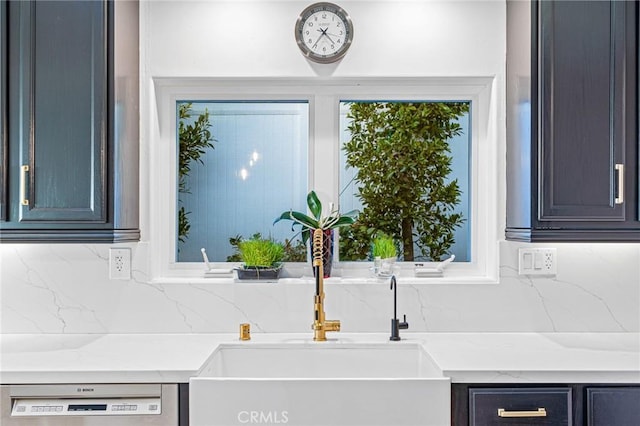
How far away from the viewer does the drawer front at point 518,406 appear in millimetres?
1675

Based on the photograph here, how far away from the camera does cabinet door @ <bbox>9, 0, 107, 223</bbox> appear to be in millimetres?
1949

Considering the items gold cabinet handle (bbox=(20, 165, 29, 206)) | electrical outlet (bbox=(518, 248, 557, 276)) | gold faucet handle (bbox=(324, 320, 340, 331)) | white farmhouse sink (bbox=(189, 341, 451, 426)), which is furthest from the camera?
electrical outlet (bbox=(518, 248, 557, 276))

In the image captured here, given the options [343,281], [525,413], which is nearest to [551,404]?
[525,413]

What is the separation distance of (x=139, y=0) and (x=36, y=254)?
107 centimetres

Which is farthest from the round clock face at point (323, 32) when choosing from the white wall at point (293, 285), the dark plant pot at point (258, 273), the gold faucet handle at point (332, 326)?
the gold faucet handle at point (332, 326)

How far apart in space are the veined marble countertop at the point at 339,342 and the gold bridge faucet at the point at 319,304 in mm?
46

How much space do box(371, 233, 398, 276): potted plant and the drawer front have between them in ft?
2.33

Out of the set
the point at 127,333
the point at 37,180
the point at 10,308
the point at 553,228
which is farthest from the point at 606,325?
the point at 10,308

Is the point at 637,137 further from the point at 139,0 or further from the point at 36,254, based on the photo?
the point at 36,254

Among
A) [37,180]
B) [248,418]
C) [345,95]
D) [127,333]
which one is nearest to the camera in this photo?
[248,418]

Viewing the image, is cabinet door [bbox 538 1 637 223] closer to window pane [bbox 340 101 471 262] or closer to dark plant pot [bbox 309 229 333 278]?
window pane [bbox 340 101 471 262]

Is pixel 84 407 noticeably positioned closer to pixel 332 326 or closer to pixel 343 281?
pixel 332 326

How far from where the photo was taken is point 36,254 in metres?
2.27

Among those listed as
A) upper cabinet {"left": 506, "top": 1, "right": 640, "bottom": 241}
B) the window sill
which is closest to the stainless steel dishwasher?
the window sill
